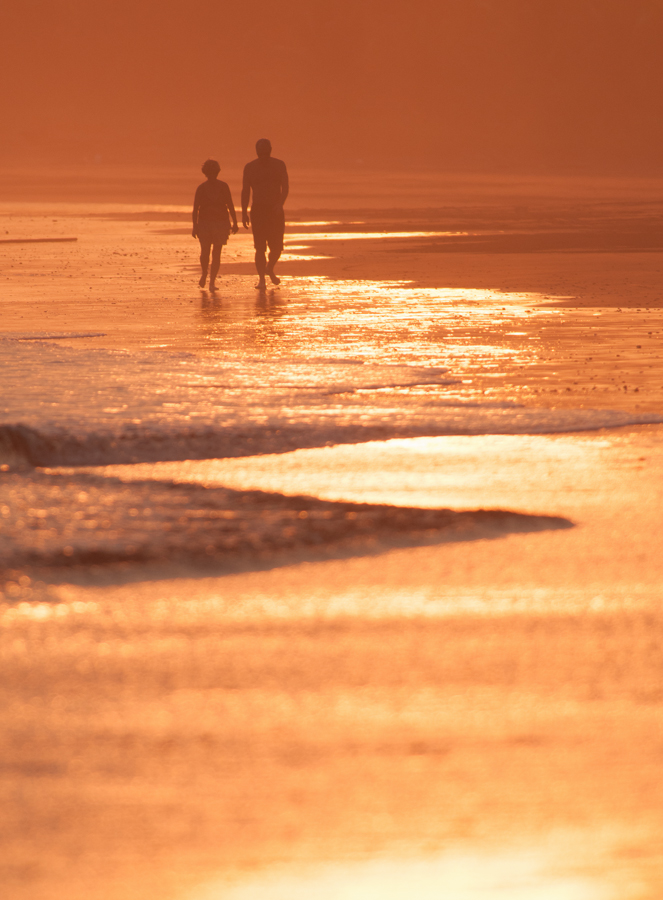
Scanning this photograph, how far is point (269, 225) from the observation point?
16938 mm

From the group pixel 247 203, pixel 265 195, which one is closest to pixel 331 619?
pixel 247 203

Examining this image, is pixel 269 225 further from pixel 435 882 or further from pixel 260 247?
pixel 435 882

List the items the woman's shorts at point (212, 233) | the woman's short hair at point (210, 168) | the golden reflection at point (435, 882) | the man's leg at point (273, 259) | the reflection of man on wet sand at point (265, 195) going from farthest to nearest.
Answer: the man's leg at point (273, 259), the woman's shorts at point (212, 233), the reflection of man on wet sand at point (265, 195), the woman's short hair at point (210, 168), the golden reflection at point (435, 882)

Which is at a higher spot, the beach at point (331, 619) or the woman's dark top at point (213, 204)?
the woman's dark top at point (213, 204)

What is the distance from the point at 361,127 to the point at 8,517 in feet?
438

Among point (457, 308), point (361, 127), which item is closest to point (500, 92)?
point (361, 127)

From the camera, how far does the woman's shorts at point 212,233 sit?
54.7 feet

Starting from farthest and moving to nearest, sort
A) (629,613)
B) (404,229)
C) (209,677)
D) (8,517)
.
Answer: (404,229), (8,517), (629,613), (209,677)

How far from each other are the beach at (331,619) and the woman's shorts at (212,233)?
5.05 meters

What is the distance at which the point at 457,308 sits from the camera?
1499 centimetres

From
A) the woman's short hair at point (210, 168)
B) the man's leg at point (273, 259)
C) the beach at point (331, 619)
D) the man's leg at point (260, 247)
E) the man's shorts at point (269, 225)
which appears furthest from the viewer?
the man's leg at point (273, 259)

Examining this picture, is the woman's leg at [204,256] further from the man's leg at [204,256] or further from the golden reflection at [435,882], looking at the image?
the golden reflection at [435,882]

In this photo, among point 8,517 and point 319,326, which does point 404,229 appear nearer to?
point 319,326

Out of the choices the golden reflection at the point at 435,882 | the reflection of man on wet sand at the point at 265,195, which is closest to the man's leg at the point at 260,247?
the reflection of man on wet sand at the point at 265,195
